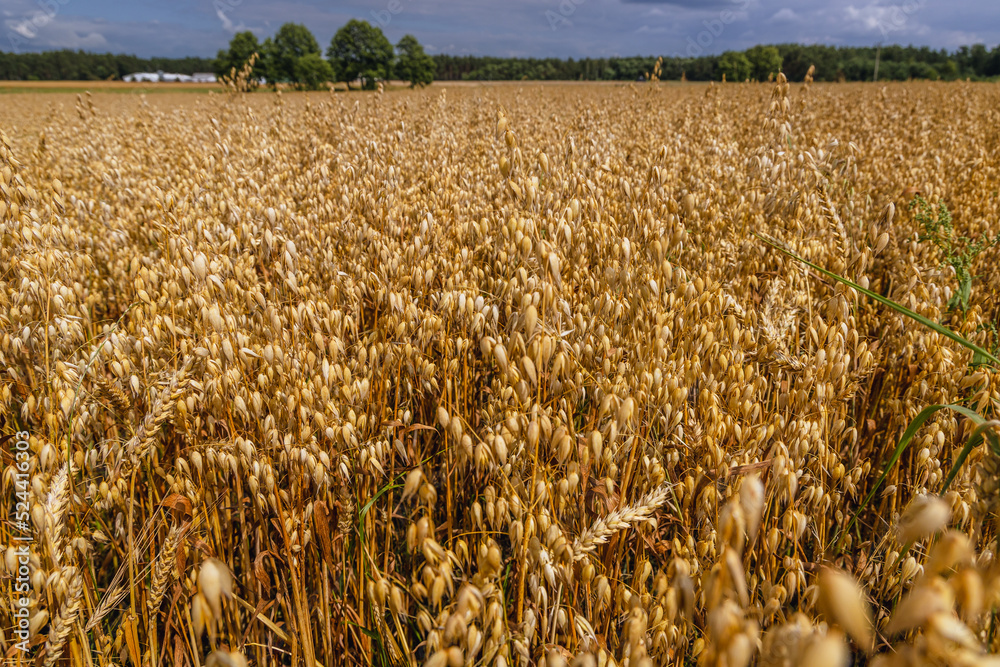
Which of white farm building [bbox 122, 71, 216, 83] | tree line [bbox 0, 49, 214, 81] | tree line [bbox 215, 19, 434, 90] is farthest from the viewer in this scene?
white farm building [bbox 122, 71, 216, 83]

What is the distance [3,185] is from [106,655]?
1625 millimetres

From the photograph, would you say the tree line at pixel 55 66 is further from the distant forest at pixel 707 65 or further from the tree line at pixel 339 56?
the tree line at pixel 339 56

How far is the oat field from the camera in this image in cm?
108

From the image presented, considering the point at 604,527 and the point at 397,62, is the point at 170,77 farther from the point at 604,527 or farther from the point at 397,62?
the point at 604,527

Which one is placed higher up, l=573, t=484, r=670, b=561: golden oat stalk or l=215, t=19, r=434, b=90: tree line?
l=215, t=19, r=434, b=90: tree line

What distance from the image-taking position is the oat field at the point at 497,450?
1.08 metres

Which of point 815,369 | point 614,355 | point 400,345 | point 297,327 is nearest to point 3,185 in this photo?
point 297,327

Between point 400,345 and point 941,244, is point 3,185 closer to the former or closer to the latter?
point 400,345

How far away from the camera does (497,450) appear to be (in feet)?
3.83

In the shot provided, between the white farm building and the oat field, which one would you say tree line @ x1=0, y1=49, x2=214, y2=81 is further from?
the oat field

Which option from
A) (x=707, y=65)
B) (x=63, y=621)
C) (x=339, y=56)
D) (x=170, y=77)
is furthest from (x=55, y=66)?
(x=63, y=621)

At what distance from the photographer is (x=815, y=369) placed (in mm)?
1433

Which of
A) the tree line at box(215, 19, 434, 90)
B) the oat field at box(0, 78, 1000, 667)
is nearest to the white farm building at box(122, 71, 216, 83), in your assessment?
the tree line at box(215, 19, 434, 90)

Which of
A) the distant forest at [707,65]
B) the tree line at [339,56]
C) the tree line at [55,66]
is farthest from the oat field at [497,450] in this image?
the tree line at [55,66]
